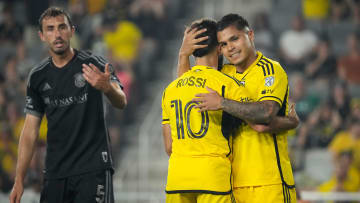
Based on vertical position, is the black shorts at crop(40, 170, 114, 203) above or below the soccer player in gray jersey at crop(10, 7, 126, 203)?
below

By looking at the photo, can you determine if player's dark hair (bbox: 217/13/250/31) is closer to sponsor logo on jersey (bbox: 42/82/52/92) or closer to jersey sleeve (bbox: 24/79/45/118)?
sponsor logo on jersey (bbox: 42/82/52/92)

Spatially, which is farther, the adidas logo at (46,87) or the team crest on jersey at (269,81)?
the adidas logo at (46,87)

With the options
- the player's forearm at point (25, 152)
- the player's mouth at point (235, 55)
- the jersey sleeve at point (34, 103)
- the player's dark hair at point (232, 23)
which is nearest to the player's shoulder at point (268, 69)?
the player's mouth at point (235, 55)

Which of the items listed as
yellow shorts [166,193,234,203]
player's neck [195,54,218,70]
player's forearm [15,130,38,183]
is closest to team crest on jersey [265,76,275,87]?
player's neck [195,54,218,70]

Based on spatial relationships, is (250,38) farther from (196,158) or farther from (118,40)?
(118,40)

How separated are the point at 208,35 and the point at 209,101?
569mm

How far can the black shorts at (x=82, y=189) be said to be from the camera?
4566 millimetres

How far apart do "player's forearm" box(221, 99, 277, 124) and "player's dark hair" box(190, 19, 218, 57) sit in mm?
443

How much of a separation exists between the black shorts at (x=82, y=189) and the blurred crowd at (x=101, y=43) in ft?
19.0

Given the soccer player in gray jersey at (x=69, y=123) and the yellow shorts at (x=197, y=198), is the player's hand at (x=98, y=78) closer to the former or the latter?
the soccer player in gray jersey at (x=69, y=123)

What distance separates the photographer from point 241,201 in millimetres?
4227

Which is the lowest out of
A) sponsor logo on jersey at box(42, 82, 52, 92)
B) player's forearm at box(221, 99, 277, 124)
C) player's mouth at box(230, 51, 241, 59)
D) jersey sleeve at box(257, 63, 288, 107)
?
player's forearm at box(221, 99, 277, 124)

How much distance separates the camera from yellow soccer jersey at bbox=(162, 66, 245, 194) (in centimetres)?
400

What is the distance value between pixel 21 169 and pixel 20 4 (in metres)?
8.25
